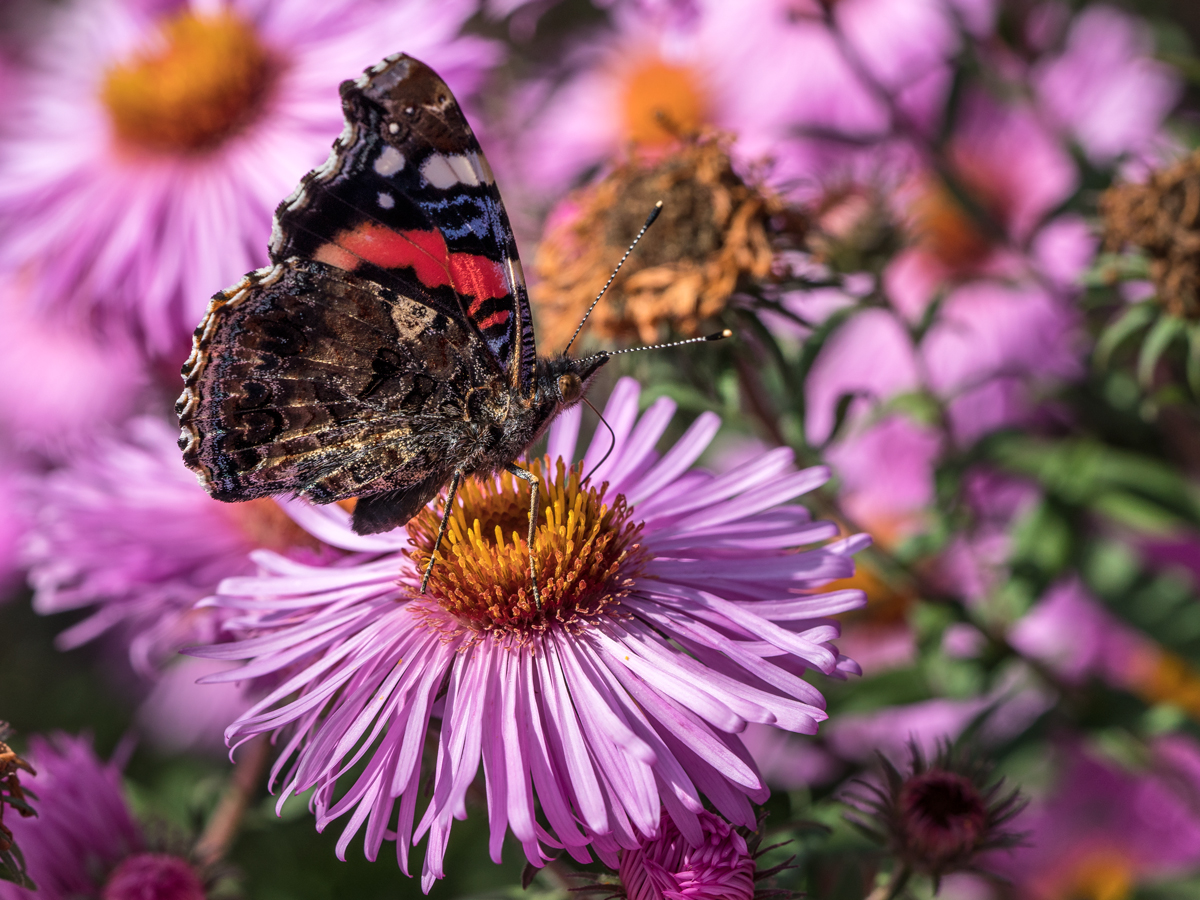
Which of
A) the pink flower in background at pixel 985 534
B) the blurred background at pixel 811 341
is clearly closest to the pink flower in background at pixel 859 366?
the blurred background at pixel 811 341

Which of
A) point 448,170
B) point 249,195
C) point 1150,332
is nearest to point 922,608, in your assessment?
point 1150,332

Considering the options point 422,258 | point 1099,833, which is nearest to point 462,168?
point 422,258

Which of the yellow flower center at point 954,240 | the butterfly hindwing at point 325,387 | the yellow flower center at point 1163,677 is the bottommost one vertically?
the yellow flower center at point 1163,677

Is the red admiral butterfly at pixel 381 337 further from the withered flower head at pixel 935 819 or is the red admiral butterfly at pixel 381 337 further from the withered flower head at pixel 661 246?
the withered flower head at pixel 935 819

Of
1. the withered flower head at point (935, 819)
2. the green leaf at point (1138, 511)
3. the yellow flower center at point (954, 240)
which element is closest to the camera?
the withered flower head at point (935, 819)

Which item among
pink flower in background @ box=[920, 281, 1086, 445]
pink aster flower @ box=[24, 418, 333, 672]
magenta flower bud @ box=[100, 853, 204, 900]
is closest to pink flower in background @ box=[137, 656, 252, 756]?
pink aster flower @ box=[24, 418, 333, 672]

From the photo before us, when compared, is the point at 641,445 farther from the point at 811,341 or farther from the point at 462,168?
the point at 462,168

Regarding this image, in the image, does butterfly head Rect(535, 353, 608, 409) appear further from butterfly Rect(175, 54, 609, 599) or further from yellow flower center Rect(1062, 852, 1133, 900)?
yellow flower center Rect(1062, 852, 1133, 900)
